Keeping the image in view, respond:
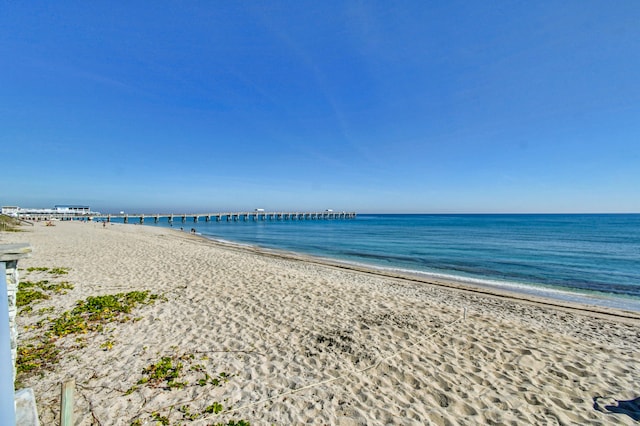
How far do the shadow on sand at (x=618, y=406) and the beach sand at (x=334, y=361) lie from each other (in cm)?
3

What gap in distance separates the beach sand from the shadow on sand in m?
0.03

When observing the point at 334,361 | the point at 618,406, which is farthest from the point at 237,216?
the point at 618,406

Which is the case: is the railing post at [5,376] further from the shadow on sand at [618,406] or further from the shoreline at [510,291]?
the shoreline at [510,291]

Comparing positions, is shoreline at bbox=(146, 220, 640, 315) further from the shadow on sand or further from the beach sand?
the shadow on sand

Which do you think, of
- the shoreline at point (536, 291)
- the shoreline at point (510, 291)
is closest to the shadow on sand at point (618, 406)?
the shoreline at point (510, 291)

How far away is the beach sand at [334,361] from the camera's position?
159 inches

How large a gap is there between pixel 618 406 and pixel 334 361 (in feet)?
14.6

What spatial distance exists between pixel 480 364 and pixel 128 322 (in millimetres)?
7601

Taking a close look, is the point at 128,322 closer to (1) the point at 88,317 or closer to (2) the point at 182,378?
(1) the point at 88,317

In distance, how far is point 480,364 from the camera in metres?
5.45

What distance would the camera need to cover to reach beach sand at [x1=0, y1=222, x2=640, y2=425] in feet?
13.3

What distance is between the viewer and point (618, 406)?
4.38 meters

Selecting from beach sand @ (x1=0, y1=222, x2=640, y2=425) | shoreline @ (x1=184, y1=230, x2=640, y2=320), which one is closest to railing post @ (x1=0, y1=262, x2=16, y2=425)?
beach sand @ (x1=0, y1=222, x2=640, y2=425)

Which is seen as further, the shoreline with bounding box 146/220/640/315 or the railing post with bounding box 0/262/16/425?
the shoreline with bounding box 146/220/640/315
